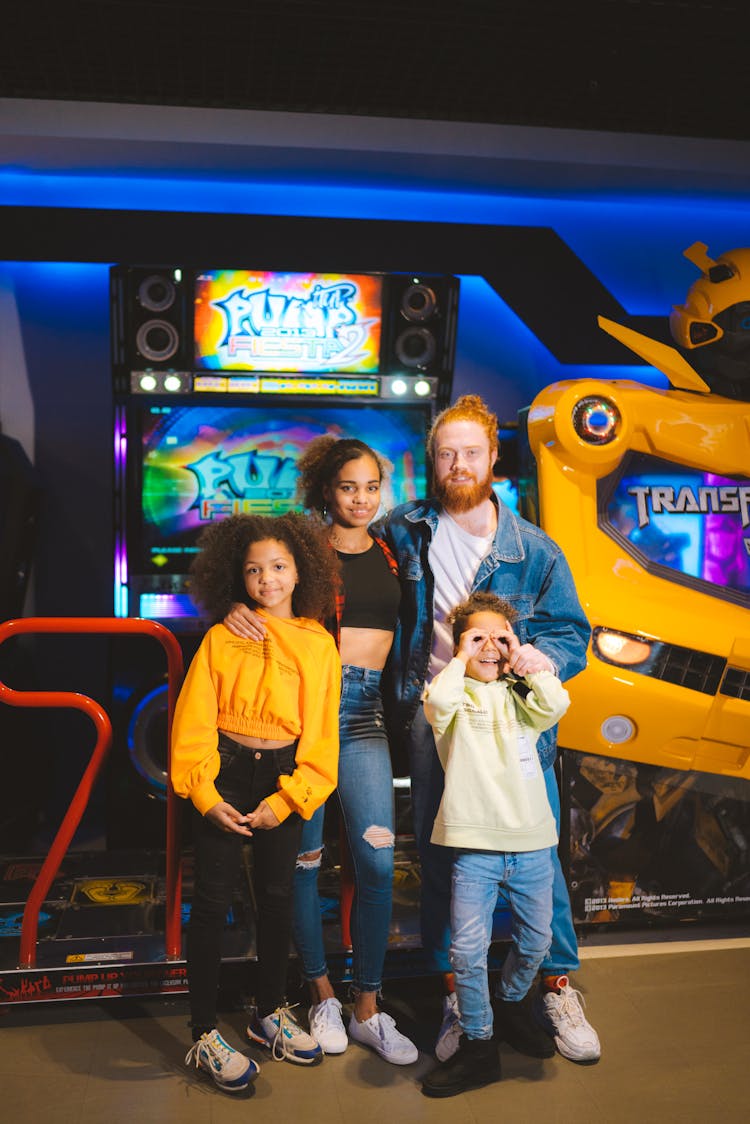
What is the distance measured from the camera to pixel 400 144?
426cm

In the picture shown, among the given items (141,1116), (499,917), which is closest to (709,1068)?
(499,917)

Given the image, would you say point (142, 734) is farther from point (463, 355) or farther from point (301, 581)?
point (463, 355)

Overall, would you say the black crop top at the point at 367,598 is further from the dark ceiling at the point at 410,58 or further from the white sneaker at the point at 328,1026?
the dark ceiling at the point at 410,58

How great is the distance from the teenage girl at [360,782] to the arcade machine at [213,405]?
1327 mm

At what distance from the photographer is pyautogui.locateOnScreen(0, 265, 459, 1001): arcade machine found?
12.9 ft

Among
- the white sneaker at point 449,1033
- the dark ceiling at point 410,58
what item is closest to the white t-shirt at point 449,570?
the white sneaker at point 449,1033

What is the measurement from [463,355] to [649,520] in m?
2.12

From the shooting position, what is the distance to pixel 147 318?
3928mm

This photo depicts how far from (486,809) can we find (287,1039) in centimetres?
78

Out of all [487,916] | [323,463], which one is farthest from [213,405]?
[487,916]

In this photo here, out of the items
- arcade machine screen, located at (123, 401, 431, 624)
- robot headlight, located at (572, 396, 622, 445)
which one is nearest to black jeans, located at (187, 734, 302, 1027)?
robot headlight, located at (572, 396, 622, 445)

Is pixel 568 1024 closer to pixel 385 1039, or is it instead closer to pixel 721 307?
pixel 385 1039

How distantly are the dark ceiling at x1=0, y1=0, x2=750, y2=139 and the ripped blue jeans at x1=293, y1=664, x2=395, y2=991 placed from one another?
240 centimetres

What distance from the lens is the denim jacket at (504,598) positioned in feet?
8.90
